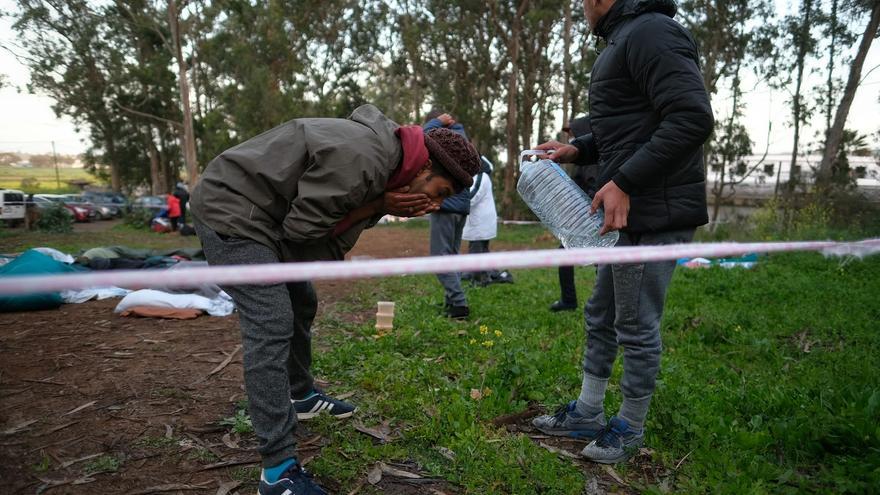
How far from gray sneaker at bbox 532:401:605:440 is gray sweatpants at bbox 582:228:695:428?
0.85 feet

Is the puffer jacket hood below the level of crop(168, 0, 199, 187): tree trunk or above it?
below

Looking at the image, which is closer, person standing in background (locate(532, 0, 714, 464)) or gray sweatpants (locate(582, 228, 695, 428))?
person standing in background (locate(532, 0, 714, 464))

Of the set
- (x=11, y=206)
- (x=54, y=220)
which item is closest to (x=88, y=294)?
(x=54, y=220)

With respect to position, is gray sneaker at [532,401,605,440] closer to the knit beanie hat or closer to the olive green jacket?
the knit beanie hat

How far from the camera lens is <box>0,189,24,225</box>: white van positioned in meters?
13.7

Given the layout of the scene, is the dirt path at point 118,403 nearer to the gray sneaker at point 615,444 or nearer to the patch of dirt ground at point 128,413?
the patch of dirt ground at point 128,413

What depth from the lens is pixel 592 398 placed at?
102 inches

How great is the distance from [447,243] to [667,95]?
132 inches

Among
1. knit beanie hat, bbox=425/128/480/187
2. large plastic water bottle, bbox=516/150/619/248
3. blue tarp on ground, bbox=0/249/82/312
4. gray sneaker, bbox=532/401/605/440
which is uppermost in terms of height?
knit beanie hat, bbox=425/128/480/187

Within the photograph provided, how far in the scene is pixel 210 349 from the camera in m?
3.87

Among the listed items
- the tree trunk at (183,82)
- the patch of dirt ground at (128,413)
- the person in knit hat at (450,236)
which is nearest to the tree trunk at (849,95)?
the person in knit hat at (450,236)

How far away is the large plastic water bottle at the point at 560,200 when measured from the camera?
2631mm

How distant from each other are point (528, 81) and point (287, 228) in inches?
894

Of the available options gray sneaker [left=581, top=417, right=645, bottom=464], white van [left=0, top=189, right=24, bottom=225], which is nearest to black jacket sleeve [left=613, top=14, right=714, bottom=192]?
gray sneaker [left=581, top=417, right=645, bottom=464]
